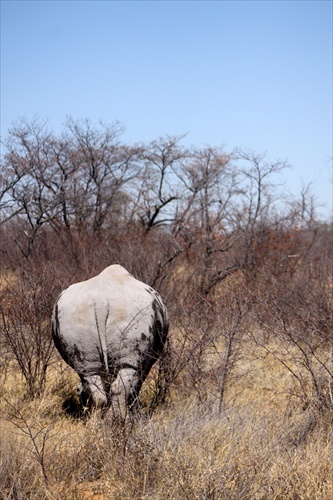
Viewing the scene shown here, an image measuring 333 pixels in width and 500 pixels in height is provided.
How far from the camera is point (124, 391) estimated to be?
516cm

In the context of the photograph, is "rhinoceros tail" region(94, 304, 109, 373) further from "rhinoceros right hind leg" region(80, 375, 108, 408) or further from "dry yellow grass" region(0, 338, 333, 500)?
"dry yellow grass" region(0, 338, 333, 500)

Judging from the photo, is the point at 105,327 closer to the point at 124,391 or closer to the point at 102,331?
the point at 102,331

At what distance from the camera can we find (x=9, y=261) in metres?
15.5

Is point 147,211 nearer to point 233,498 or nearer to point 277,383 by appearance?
point 277,383

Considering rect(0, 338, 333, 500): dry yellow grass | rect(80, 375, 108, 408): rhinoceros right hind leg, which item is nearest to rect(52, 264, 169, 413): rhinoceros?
rect(80, 375, 108, 408): rhinoceros right hind leg

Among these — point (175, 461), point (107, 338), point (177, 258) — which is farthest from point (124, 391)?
point (177, 258)

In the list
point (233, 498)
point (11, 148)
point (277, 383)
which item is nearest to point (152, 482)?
point (233, 498)

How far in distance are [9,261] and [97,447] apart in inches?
455

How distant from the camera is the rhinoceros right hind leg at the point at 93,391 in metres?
5.16

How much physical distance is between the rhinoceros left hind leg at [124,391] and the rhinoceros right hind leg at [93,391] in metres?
0.09

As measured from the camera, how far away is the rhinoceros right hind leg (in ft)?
16.9

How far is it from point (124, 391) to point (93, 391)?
0.25 m

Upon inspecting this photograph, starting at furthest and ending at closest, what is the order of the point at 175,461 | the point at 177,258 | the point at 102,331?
the point at 177,258
the point at 102,331
the point at 175,461

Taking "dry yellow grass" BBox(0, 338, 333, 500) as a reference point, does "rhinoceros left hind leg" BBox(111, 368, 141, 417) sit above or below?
above
